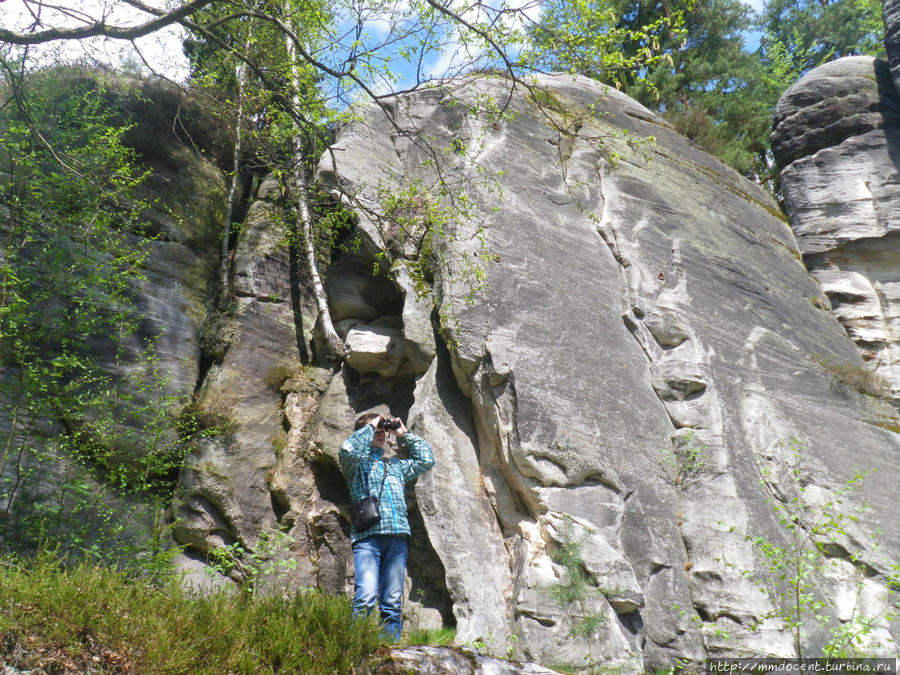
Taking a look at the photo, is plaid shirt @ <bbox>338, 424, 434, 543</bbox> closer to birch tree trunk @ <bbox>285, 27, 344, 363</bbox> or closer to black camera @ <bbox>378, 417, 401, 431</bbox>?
black camera @ <bbox>378, 417, 401, 431</bbox>

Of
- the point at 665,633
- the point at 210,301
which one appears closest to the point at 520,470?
the point at 665,633

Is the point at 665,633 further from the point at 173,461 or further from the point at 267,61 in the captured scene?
the point at 267,61

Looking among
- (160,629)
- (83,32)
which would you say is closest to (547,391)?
(160,629)

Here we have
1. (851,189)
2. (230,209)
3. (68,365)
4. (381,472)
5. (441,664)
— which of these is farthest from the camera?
(851,189)

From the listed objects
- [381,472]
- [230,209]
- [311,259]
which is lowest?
[381,472]

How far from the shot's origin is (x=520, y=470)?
265 inches

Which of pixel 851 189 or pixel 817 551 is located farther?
pixel 851 189

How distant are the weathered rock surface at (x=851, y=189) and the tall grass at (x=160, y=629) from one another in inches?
404

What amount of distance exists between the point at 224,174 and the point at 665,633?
9217mm

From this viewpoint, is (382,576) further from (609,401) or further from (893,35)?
(893,35)

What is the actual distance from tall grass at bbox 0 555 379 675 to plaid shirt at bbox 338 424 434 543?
1471 millimetres

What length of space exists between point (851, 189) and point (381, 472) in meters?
11.2

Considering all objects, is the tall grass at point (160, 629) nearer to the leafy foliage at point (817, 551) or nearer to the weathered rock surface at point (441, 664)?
the weathered rock surface at point (441, 664)

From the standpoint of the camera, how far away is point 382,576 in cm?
547
